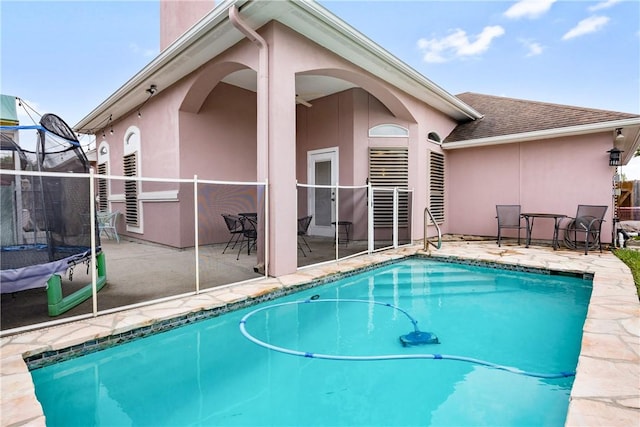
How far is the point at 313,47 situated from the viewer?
536cm

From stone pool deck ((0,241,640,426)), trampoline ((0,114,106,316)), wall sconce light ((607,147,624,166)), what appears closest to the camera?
stone pool deck ((0,241,640,426))

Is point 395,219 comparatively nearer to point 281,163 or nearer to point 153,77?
point 281,163

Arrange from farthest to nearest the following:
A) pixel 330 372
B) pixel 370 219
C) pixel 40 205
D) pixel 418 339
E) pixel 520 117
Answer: pixel 520 117, pixel 370 219, pixel 40 205, pixel 418 339, pixel 330 372

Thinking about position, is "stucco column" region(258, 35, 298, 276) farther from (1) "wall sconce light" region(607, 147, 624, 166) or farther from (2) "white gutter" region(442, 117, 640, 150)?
(1) "wall sconce light" region(607, 147, 624, 166)

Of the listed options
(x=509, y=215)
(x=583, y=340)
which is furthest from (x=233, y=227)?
(x=509, y=215)

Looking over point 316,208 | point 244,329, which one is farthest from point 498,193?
point 244,329

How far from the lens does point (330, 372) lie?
2697 millimetres

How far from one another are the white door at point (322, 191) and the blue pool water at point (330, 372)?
4.26 metres

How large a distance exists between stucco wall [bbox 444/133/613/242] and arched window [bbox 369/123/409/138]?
214 cm

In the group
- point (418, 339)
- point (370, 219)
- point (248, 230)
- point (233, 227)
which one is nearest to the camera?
point (418, 339)

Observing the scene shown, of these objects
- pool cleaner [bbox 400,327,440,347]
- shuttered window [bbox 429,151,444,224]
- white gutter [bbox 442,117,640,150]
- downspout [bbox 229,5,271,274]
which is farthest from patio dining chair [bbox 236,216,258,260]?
white gutter [bbox 442,117,640,150]

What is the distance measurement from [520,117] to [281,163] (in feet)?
24.6

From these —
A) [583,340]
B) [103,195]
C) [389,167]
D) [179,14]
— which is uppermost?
[179,14]

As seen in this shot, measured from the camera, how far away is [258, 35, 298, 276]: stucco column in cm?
480
